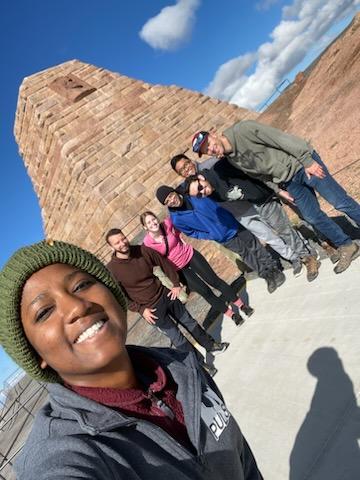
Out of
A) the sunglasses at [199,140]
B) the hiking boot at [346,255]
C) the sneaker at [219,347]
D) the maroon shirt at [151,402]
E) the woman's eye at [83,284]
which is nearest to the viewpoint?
the maroon shirt at [151,402]

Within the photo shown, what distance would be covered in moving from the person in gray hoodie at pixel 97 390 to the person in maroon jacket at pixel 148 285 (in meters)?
1.85

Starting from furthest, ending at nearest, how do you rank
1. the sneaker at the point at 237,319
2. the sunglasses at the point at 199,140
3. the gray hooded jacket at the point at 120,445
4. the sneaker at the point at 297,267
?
1. the sneaker at the point at 237,319
2. the sneaker at the point at 297,267
3. the sunglasses at the point at 199,140
4. the gray hooded jacket at the point at 120,445

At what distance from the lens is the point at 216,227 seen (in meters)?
3.70

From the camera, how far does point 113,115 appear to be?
27.5ft

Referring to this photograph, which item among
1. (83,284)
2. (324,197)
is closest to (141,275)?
(324,197)

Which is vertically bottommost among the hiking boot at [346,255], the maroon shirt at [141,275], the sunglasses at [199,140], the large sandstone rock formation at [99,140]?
the hiking boot at [346,255]

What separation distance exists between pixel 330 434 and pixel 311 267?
6.12ft

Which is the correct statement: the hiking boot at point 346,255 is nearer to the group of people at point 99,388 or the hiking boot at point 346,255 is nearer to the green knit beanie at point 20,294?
the group of people at point 99,388

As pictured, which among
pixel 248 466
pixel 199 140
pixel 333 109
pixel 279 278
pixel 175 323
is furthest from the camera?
pixel 333 109

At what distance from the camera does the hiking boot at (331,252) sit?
3.35 metres

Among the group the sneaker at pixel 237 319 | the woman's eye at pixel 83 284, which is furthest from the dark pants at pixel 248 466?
the sneaker at pixel 237 319

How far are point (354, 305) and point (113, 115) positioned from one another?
23.8 feet

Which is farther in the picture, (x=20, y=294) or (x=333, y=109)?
(x=333, y=109)

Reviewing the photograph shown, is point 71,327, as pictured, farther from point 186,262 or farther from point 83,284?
point 186,262
